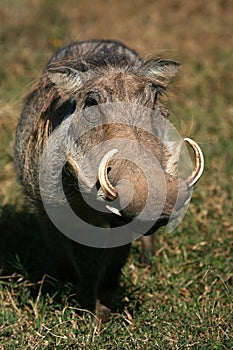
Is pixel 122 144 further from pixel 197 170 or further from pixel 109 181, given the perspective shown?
pixel 197 170

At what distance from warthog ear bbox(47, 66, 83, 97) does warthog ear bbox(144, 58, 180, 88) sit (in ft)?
1.25

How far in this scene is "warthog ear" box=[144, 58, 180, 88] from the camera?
390 cm

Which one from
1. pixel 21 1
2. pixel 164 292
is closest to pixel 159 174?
pixel 164 292

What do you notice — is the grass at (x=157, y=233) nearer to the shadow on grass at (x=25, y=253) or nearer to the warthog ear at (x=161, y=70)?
the shadow on grass at (x=25, y=253)

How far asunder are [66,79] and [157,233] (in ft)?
5.70

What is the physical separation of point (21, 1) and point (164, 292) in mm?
5131

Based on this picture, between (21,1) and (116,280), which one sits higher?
(21,1)

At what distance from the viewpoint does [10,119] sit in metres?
6.52

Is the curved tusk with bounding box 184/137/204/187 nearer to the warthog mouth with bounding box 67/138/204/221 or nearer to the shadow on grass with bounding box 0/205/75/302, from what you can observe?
the warthog mouth with bounding box 67/138/204/221

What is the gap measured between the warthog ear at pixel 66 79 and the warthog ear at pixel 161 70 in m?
0.38

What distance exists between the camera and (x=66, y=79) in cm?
379

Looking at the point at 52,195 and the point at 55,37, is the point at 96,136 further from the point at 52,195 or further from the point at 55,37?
the point at 55,37

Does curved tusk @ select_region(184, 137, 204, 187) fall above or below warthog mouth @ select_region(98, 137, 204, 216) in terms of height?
above

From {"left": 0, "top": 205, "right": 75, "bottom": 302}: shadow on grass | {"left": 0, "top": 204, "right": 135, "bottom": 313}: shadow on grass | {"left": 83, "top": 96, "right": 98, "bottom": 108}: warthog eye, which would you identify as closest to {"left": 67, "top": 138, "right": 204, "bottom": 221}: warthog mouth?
{"left": 83, "top": 96, "right": 98, "bottom": 108}: warthog eye
